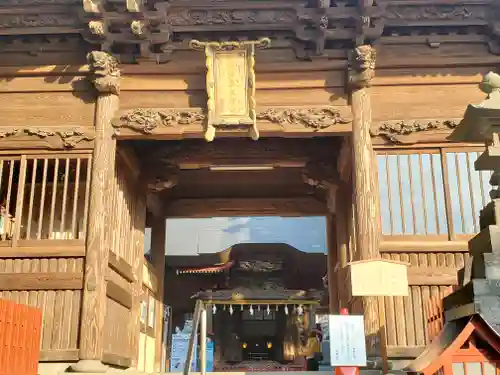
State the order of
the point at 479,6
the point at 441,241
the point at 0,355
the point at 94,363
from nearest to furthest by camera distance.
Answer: the point at 0,355 < the point at 94,363 < the point at 441,241 < the point at 479,6

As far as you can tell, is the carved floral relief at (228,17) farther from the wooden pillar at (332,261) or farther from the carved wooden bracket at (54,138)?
the wooden pillar at (332,261)

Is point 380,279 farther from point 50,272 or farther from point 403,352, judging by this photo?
point 50,272

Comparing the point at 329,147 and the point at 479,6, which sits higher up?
the point at 479,6

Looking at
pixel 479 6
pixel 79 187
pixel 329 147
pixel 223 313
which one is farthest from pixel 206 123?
pixel 223 313

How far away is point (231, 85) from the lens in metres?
8.82

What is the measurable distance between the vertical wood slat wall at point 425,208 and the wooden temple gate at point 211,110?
0.02 meters

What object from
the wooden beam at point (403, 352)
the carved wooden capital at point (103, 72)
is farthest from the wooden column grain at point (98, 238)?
the wooden beam at point (403, 352)

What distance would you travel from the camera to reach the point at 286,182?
486 inches

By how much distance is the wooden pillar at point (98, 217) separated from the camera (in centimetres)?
777

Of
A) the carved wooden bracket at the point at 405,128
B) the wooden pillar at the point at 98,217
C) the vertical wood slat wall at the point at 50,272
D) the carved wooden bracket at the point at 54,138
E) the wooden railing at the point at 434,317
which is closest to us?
the wooden railing at the point at 434,317

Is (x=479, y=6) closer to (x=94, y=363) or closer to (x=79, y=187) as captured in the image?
(x=79, y=187)

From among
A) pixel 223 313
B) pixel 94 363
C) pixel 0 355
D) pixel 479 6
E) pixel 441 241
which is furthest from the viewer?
pixel 223 313

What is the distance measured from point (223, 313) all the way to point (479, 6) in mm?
13120

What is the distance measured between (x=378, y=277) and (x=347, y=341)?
107cm
